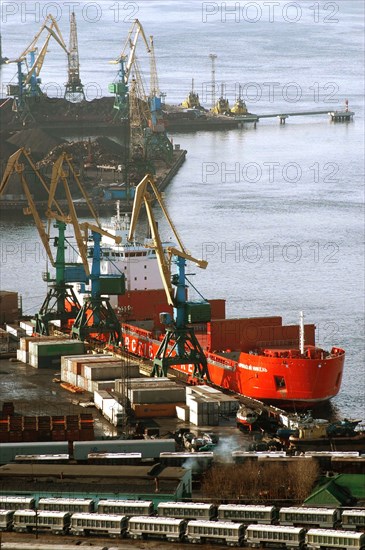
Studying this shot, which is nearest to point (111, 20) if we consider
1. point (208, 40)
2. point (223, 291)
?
point (208, 40)

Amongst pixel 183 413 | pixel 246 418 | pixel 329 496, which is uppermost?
pixel 329 496

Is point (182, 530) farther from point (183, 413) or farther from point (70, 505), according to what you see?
point (183, 413)

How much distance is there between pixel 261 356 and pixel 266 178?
38973mm

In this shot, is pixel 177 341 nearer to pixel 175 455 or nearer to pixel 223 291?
pixel 175 455

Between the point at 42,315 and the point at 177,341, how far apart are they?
526 cm

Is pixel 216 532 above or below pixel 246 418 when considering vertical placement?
above

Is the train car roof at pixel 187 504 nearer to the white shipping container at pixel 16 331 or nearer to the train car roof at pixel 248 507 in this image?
the train car roof at pixel 248 507

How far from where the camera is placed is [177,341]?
3522 cm

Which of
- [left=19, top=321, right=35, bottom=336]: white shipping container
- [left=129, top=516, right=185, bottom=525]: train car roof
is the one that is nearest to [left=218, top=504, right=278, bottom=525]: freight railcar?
[left=129, top=516, right=185, bottom=525]: train car roof

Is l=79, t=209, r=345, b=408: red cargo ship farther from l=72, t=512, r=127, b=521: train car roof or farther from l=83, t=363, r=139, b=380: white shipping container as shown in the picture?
l=72, t=512, r=127, b=521: train car roof

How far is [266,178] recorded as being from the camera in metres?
74.4

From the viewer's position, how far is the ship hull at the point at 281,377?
35.7m

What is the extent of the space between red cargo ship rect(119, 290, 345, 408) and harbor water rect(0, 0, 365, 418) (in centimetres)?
86

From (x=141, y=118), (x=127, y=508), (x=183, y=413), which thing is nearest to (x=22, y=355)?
(x=183, y=413)
